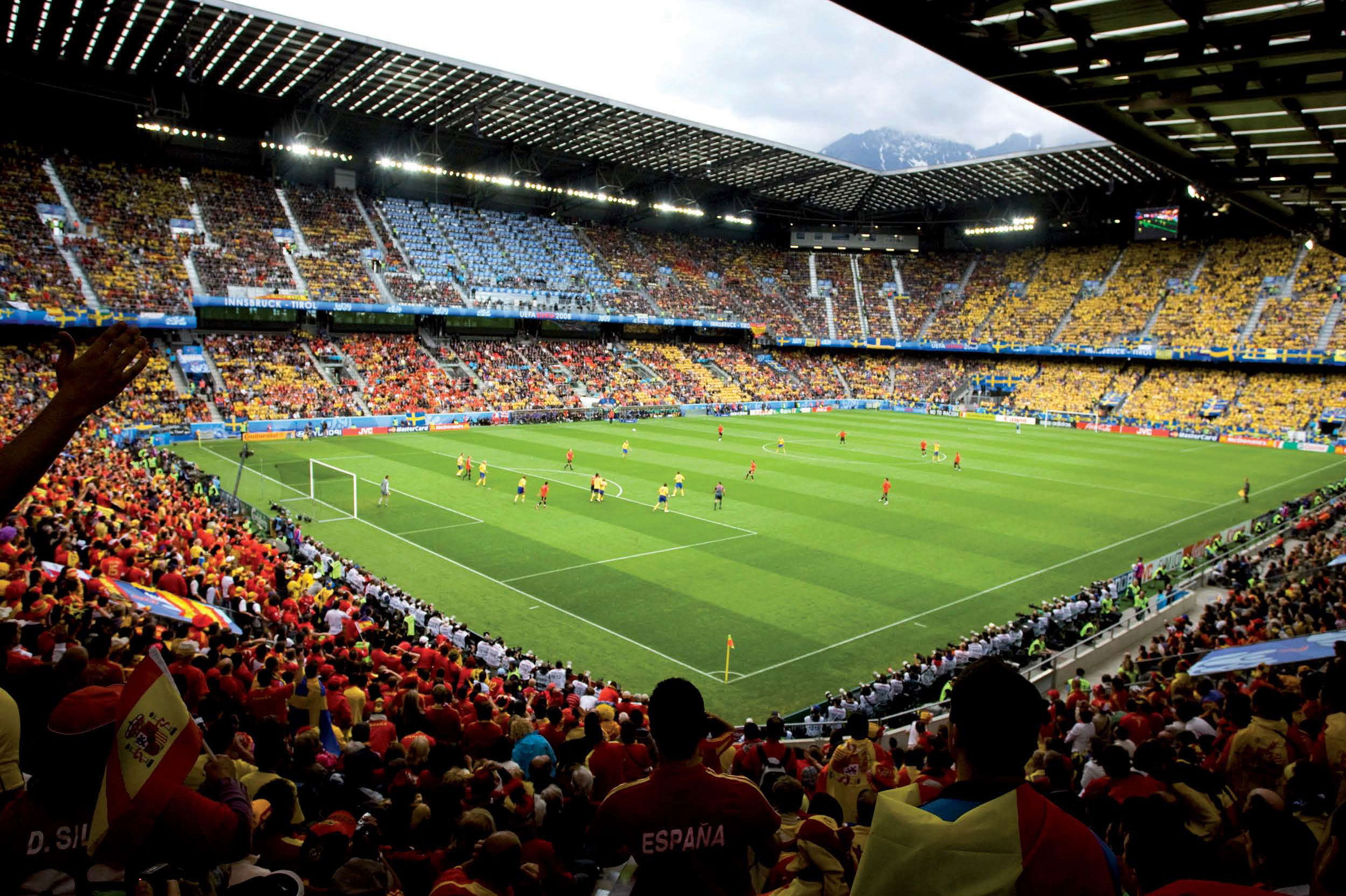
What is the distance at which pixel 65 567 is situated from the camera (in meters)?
11.9

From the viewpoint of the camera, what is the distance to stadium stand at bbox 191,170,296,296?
5288 centimetres

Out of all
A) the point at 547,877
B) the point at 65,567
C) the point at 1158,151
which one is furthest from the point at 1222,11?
the point at 65,567

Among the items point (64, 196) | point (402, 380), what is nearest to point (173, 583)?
point (402, 380)

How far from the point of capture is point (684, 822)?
316cm

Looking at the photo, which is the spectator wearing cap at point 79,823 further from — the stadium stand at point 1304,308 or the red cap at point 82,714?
the stadium stand at point 1304,308

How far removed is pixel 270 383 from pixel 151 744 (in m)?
52.3

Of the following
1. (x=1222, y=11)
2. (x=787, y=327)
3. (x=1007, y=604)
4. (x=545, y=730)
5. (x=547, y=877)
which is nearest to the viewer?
(x=547, y=877)

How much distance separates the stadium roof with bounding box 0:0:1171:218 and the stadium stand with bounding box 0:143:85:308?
284 inches

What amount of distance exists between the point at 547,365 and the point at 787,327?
29544 millimetres

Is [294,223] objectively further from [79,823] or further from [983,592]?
[79,823]

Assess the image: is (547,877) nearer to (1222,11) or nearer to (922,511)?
(1222,11)

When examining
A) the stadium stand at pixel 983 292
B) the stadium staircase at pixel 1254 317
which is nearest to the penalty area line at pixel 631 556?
the stadium staircase at pixel 1254 317

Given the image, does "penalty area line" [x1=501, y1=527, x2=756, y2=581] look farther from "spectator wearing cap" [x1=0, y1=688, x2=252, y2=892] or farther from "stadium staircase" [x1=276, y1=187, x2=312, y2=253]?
"stadium staircase" [x1=276, y1=187, x2=312, y2=253]

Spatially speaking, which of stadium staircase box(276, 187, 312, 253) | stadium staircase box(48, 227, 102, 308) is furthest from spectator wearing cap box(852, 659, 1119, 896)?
stadium staircase box(276, 187, 312, 253)
